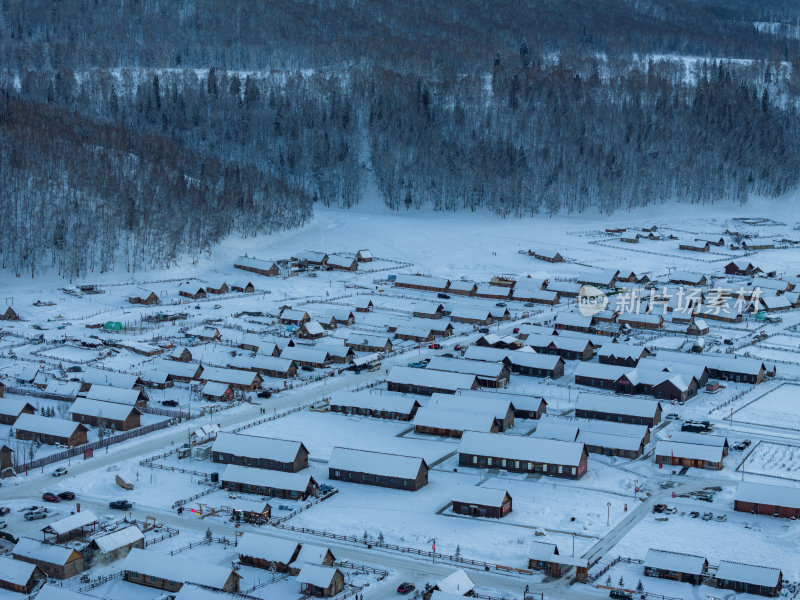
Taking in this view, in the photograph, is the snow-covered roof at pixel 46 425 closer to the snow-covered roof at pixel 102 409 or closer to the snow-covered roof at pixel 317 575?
the snow-covered roof at pixel 102 409

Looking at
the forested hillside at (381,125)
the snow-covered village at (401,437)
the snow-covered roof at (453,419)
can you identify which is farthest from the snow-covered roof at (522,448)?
the forested hillside at (381,125)

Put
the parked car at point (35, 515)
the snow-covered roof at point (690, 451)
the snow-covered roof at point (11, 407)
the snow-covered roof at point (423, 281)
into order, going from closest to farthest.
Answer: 1. the parked car at point (35, 515)
2. the snow-covered roof at point (690, 451)
3. the snow-covered roof at point (11, 407)
4. the snow-covered roof at point (423, 281)

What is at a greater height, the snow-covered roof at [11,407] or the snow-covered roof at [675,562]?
the snow-covered roof at [675,562]

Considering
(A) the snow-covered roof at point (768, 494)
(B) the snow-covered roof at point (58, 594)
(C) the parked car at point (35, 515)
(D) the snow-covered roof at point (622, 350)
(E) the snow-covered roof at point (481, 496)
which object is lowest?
(C) the parked car at point (35, 515)

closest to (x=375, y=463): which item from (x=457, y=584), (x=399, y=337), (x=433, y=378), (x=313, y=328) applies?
(x=457, y=584)

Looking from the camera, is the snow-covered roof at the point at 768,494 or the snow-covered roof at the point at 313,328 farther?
the snow-covered roof at the point at 313,328

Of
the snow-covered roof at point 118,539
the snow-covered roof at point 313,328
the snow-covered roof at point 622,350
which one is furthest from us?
the snow-covered roof at point 313,328

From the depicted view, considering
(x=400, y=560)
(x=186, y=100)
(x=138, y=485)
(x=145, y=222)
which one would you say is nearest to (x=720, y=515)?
(x=400, y=560)

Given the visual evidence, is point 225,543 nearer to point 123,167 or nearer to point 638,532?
point 638,532
